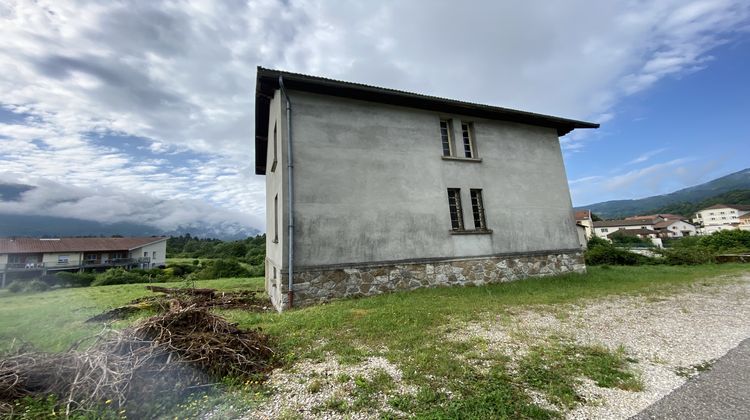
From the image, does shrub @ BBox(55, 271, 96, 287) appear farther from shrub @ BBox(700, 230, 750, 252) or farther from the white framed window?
shrub @ BBox(700, 230, 750, 252)

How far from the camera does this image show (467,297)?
8180 millimetres

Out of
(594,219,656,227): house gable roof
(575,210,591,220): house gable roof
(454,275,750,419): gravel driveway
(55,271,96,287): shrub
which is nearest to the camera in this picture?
(454,275,750,419): gravel driveway

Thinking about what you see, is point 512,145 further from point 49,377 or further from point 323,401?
point 49,377

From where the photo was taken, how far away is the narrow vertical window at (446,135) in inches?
426

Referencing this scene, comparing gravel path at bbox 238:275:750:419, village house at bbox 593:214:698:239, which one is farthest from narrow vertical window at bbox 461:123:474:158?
village house at bbox 593:214:698:239

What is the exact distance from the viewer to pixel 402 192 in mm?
9453

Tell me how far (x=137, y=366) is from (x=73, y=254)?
52941 mm

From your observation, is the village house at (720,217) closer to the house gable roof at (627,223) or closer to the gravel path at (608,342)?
the house gable roof at (627,223)

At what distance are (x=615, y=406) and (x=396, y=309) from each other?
432 cm

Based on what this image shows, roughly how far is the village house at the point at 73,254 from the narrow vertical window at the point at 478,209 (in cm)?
4508

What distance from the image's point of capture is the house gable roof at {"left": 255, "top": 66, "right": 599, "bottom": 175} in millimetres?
8438

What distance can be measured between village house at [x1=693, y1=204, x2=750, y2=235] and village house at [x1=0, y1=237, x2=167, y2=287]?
5451 inches

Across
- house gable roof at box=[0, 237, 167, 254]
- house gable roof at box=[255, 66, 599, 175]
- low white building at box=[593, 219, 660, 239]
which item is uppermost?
house gable roof at box=[255, 66, 599, 175]

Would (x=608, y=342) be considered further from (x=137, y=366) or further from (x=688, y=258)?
Result: (x=688, y=258)
